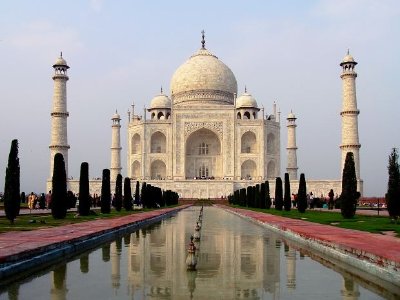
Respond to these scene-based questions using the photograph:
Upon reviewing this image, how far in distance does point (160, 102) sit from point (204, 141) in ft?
14.6

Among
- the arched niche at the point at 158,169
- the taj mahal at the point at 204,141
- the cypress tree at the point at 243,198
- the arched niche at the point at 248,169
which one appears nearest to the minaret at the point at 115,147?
the taj mahal at the point at 204,141

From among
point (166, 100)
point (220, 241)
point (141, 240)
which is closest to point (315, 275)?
point (220, 241)

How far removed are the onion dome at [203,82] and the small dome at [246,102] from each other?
0.97m

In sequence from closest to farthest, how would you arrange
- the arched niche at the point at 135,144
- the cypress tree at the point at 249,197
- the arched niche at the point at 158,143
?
the cypress tree at the point at 249,197
the arched niche at the point at 158,143
the arched niche at the point at 135,144

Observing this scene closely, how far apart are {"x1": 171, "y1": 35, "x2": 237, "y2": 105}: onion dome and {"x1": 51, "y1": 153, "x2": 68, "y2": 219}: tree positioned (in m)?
25.5

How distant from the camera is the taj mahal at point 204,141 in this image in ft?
111

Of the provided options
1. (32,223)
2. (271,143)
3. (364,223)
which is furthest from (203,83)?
(32,223)

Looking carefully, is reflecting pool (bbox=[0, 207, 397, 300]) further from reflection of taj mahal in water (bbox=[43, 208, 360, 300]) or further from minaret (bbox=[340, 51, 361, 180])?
minaret (bbox=[340, 51, 361, 180])

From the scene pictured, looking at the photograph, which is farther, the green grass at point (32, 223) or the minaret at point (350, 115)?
the minaret at point (350, 115)

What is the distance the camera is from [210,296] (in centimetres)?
317

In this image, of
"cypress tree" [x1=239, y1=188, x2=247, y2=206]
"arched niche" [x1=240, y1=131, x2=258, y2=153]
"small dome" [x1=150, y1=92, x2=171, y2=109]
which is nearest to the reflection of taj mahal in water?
"cypress tree" [x1=239, y1=188, x2=247, y2=206]

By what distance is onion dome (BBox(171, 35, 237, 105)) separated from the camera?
3853cm

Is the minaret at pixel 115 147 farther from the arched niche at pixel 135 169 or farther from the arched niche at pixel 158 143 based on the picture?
the arched niche at pixel 158 143

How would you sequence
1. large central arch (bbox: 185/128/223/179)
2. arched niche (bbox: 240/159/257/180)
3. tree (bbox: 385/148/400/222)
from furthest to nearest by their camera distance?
large central arch (bbox: 185/128/223/179)
arched niche (bbox: 240/159/257/180)
tree (bbox: 385/148/400/222)
